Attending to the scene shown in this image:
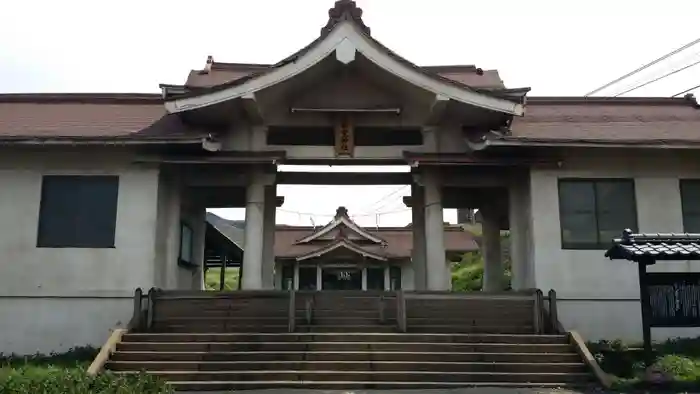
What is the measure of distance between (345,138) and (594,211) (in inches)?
233

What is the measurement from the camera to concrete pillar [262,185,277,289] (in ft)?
56.4

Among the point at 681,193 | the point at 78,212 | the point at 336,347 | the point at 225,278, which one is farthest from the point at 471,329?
the point at 225,278

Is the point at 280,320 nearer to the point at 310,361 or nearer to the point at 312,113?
the point at 310,361

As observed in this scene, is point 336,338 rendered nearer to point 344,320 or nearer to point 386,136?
point 344,320

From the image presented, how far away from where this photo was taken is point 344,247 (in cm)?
3272

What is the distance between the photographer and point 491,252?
19875mm

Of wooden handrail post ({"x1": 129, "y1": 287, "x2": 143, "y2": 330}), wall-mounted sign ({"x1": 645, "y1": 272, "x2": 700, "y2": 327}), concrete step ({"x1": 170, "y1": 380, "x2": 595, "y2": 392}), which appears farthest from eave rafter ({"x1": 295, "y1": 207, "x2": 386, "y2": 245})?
concrete step ({"x1": 170, "y1": 380, "x2": 595, "y2": 392})

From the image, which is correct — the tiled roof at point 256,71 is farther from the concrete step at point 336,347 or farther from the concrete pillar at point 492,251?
the concrete step at point 336,347

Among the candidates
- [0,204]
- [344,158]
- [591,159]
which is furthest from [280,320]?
[591,159]

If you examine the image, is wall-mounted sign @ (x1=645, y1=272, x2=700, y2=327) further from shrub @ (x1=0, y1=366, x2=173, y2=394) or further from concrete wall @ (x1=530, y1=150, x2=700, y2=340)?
shrub @ (x1=0, y1=366, x2=173, y2=394)

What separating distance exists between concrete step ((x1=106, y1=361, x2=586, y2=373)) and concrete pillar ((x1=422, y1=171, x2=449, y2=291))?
13.8ft

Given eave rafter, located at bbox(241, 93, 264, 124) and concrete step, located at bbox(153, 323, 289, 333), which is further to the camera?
eave rafter, located at bbox(241, 93, 264, 124)

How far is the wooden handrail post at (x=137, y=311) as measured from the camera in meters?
12.8

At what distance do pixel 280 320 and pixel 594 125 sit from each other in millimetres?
9065
